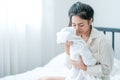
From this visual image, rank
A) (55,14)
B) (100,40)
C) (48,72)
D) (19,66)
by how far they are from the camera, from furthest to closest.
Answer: (55,14) → (19,66) → (48,72) → (100,40)

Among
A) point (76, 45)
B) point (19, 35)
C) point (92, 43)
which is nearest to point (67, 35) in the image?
point (76, 45)

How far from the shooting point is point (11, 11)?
259cm

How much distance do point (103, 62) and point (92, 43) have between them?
5.1 inches

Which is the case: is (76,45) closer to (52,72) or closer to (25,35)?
(52,72)

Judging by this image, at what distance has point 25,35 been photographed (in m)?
2.72

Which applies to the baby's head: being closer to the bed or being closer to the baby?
the baby

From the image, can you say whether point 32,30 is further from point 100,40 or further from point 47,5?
point 100,40

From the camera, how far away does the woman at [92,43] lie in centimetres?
148

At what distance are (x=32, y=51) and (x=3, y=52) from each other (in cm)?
35

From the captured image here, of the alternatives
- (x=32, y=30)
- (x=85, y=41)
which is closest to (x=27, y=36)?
(x=32, y=30)

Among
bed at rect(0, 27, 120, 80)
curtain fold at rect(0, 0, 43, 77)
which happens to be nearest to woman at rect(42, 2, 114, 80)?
bed at rect(0, 27, 120, 80)

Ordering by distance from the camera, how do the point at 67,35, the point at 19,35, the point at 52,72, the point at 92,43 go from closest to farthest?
the point at 67,35 < the point at 92,43 < the point at 52,72 < the point at 19,35

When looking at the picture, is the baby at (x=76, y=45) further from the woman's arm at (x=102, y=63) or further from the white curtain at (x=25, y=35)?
the white curtain at (x=25, y=35)

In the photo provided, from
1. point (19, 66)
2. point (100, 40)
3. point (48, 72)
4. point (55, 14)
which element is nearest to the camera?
point (100, 40)
